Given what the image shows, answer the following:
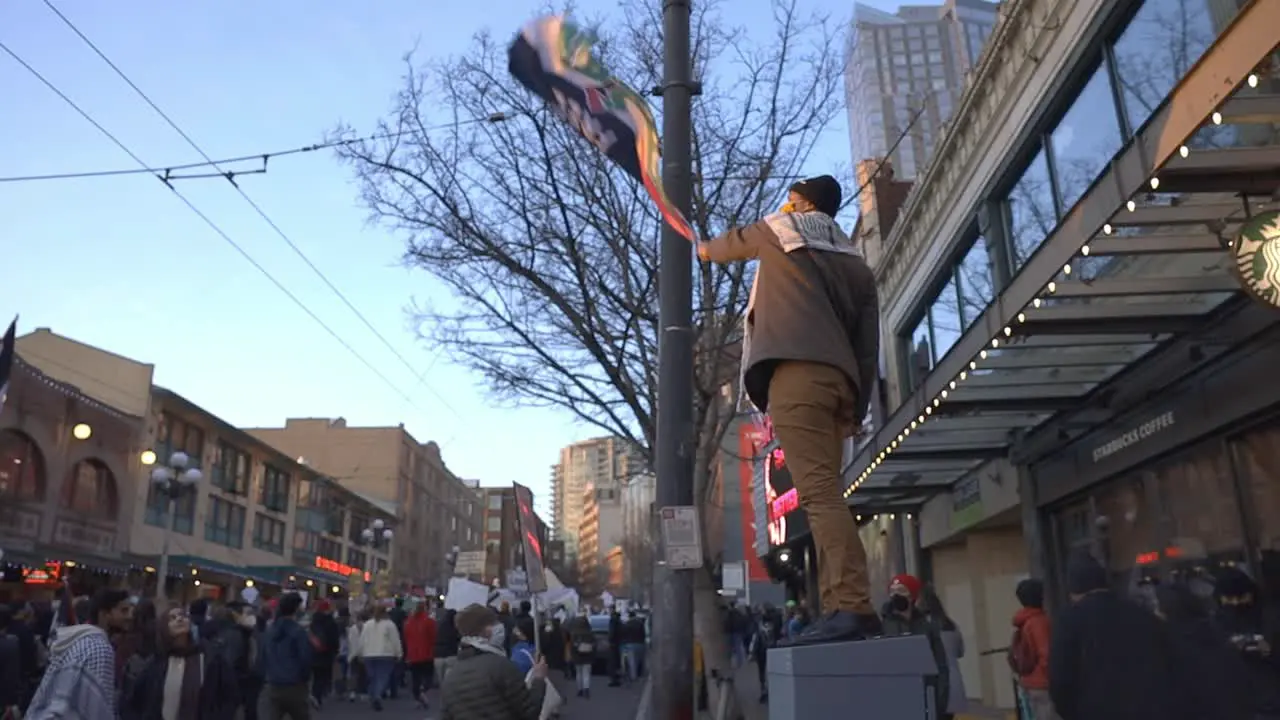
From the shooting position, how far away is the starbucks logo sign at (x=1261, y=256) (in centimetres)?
673

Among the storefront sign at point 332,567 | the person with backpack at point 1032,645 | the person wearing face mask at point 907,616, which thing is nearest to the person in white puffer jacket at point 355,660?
the person wearing face mask at point 907,616

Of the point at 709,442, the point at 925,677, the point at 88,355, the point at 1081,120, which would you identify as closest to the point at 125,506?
the point at 88,355

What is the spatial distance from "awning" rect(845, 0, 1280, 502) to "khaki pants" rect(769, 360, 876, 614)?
2.65 metres

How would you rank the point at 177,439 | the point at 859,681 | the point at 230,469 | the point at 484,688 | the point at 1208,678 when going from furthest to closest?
the point at 230,469
the point at 177,439
the point at 484,688
the point at 1208,678
the point at 859,681

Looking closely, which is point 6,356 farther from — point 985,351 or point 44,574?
point 44,574

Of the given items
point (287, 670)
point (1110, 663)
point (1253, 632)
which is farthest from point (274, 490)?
point (1110, 663)

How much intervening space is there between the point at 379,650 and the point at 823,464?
524 inches

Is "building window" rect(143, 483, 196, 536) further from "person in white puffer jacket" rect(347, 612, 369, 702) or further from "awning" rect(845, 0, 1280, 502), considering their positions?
"awning" rect(845, 0, 1280, 502)

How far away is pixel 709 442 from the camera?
14508mm

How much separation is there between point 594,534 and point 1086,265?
180833 mm

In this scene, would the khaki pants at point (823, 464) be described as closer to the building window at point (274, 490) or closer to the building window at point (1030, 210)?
the building window at point (1030, 210)

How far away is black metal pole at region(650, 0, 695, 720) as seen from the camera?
21.4ft

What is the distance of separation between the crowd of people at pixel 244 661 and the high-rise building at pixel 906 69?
36.3ft

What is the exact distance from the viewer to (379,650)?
50.9 ft
